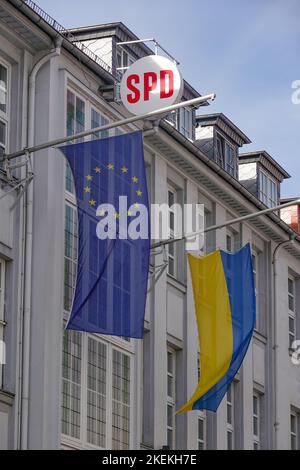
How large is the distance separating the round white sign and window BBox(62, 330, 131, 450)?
4.85m

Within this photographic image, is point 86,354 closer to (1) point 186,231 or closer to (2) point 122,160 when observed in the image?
(2) point 122,160

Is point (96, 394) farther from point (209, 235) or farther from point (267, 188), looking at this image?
point (267, 188)

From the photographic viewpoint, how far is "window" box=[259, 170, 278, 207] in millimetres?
51500

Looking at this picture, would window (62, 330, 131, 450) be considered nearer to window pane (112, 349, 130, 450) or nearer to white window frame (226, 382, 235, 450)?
window pane (112, 349, 130, 450)

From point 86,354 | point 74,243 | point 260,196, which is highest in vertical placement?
point 260,196

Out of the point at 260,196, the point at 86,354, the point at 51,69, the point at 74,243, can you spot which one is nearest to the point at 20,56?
the point at 51,69

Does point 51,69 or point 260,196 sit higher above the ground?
point 260,196

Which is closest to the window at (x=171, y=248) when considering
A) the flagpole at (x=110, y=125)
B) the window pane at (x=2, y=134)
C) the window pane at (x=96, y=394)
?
the window pane at (x=96, y=394)

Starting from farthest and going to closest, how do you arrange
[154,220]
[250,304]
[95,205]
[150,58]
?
[154,220] < [250,304] < [150,58] < [95,205]

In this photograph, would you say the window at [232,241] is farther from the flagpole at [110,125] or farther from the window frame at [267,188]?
the flagpole at [110,125]

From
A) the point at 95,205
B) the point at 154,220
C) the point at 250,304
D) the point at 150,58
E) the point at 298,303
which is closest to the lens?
the point at 95,205

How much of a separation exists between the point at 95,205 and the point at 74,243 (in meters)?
3.49

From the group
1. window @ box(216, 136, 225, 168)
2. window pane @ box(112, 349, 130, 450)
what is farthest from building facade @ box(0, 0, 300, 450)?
window @ box(216, 136, 225, 168)

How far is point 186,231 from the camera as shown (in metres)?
42.9
